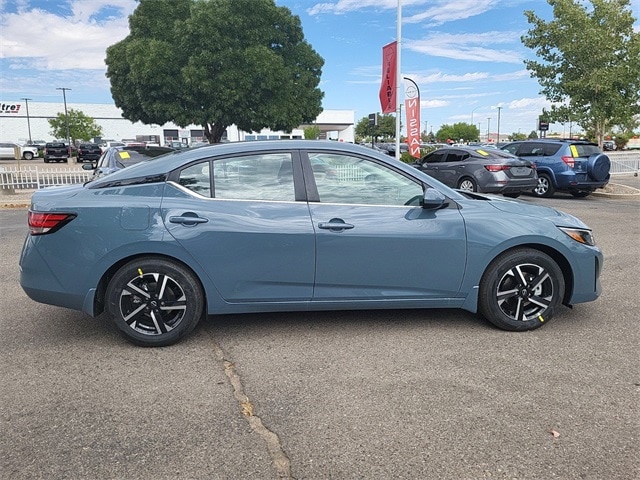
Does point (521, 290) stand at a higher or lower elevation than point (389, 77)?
lower

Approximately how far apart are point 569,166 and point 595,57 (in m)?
4.79

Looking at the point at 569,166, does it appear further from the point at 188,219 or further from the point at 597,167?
the point at 188,219

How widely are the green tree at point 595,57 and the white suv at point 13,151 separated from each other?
4068 centimetres

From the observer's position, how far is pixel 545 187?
1498 centimetres

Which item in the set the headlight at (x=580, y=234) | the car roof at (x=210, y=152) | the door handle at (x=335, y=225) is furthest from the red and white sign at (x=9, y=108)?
the headlight at (x=580, y=234)

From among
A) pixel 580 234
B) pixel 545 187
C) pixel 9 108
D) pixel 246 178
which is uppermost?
pixel 9 108

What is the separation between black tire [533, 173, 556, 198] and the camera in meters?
14.8

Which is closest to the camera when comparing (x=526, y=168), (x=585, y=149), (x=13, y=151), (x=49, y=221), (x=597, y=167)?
(x=49, y=221)

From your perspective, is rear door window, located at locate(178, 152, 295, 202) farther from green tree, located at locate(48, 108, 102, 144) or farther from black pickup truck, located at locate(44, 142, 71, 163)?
green tree, located at locate(48, 108, 102, 144)

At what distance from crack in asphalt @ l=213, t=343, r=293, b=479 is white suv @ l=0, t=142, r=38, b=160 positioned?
4612 cm

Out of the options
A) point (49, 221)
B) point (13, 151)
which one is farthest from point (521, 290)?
point (13, 151)

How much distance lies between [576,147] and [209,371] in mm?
13879

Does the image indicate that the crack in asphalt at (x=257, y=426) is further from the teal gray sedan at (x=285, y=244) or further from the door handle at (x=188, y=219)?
the door handle at (x=188, y=219)

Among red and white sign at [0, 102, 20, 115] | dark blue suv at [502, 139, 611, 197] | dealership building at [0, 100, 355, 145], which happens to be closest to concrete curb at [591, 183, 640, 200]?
dark blue suv at [502, 139, 611, 197]
